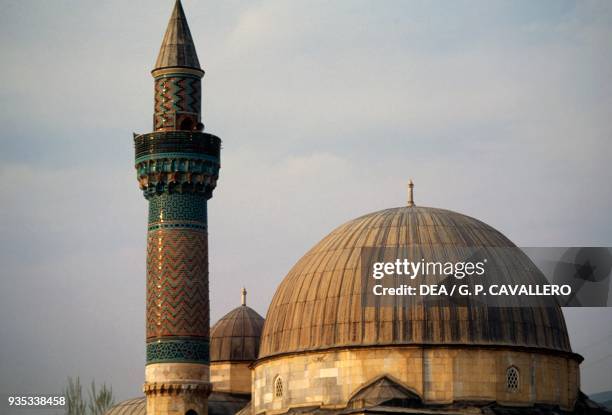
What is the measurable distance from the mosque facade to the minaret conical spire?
0.14 ft

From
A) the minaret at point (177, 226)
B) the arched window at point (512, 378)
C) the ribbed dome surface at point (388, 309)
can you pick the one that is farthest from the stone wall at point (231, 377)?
the arched window at point (512, 378)

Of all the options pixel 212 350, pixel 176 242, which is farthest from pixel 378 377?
pixel 212 350

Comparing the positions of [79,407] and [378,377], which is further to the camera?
[79,407]

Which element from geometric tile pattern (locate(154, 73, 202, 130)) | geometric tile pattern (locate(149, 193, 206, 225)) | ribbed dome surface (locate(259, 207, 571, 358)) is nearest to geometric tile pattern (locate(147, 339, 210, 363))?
ribbed dome surface (locate(259, 207, 571, 358))

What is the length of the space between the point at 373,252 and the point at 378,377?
11.6 ft

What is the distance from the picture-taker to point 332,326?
38.8 meters

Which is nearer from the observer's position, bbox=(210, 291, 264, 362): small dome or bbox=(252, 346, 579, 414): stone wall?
bbox=(252, 346, 579, 414): stone wall

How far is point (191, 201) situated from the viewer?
41.4m

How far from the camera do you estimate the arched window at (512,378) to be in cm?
3791

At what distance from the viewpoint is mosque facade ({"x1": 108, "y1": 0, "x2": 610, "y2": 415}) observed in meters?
37.7

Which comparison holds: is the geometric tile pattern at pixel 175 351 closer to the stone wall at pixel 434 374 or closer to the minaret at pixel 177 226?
the minaret at pixel 177 226

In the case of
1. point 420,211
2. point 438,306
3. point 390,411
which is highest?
point 420,211

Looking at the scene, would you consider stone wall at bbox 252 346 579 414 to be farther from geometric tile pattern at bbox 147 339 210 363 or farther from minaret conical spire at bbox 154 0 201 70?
minaret conical spire at bbox 154 0 201 70

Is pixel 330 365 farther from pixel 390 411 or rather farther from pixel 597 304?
pixel 597 304
